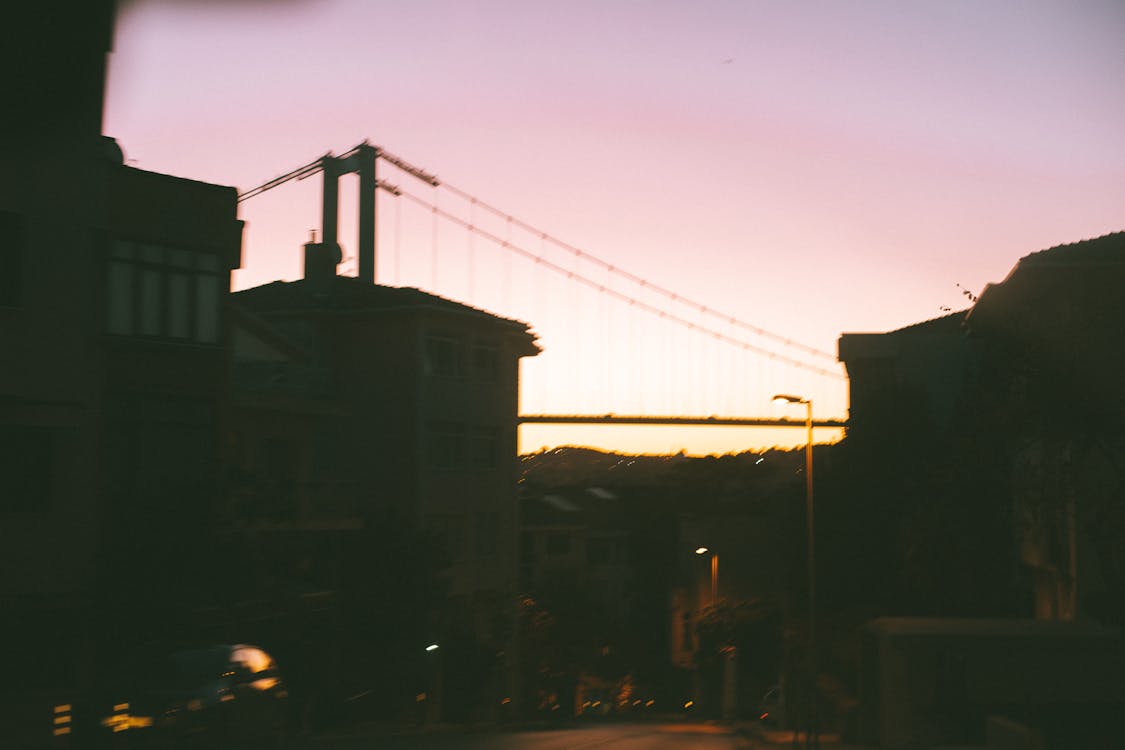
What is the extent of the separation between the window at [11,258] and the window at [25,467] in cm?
219

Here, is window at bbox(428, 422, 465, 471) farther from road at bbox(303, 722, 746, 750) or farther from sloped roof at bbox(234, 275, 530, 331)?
road at bbox(303, 722, 746, 750)

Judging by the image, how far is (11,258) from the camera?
21.6m

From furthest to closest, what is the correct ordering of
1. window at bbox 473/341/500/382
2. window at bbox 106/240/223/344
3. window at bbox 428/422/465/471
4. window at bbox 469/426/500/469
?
window at bbox 473/341/500/382 < window at bbox 469/426/500/469 < window at bbox 428/422/465/471 < window at bbox 106/240/223/344

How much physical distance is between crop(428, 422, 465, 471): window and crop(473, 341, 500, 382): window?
87.2 inches

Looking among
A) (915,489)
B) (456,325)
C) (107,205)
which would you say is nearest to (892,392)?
(915,489)

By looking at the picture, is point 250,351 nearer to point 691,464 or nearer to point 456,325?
point 456,325

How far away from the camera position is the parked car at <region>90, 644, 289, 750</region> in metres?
14.9

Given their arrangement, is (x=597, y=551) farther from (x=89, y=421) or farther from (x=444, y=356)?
(x=89, y=421)

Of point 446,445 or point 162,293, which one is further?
point 446,445

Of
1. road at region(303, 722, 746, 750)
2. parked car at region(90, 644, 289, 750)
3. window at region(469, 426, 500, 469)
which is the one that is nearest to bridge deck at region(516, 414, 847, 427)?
window at region(469, 426, 500, 469)

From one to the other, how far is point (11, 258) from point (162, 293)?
13.3 ft

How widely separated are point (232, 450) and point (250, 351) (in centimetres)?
516

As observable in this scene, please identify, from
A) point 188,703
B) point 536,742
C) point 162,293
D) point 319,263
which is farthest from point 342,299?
point 188,703

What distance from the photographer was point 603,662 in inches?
2324
